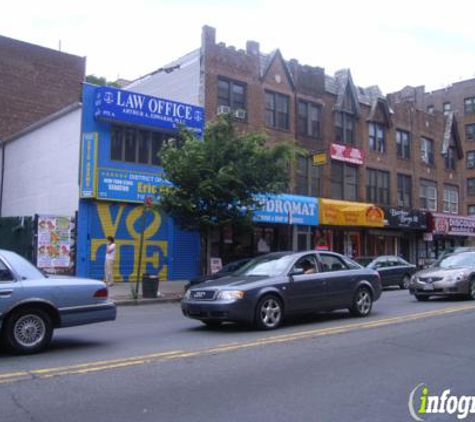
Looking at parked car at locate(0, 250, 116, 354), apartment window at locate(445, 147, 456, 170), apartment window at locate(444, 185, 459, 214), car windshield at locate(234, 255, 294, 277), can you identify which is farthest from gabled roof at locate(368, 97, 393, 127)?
parked car at locate(0, 250, 116, 354)

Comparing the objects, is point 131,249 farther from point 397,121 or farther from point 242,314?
point 397,121

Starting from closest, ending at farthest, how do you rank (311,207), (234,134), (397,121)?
1. (234,134)
2. (311,207)
3. (397,121)

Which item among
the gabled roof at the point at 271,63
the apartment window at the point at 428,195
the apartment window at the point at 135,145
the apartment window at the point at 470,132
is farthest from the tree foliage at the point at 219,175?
the apartment window at the point at 470,132

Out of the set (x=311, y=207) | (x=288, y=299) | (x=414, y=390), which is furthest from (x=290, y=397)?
(x=311, y=207)

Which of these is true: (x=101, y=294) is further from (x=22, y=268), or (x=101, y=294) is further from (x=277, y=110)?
(x=277, y=110)

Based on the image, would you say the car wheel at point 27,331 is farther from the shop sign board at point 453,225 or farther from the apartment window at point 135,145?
the shop sign board at point 453,225

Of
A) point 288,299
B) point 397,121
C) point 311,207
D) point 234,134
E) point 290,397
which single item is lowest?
point 290,397

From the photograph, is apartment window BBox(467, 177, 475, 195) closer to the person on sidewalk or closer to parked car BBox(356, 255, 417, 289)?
parked car BBox(356, 255, 417, 289)

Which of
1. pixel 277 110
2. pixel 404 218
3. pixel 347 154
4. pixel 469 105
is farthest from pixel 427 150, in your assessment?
pixel 469 105

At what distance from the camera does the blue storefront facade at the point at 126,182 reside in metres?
20.7

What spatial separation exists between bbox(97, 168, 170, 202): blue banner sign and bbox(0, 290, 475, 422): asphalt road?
10653 millimetres

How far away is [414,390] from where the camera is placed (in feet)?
20.3

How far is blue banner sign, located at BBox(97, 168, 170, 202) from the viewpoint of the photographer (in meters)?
20.9

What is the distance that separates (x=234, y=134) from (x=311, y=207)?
926 centimetres
